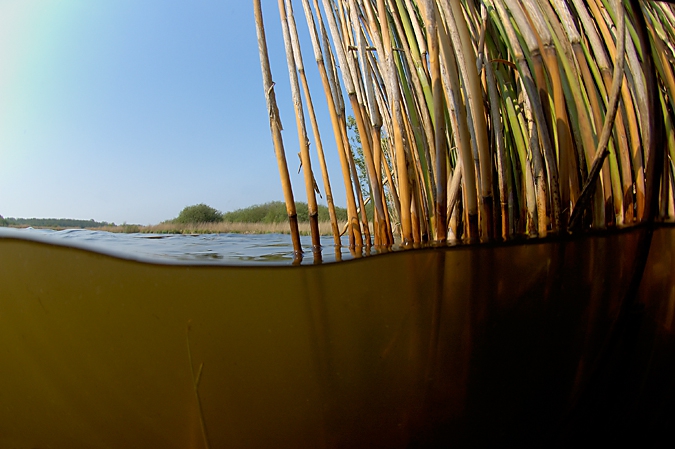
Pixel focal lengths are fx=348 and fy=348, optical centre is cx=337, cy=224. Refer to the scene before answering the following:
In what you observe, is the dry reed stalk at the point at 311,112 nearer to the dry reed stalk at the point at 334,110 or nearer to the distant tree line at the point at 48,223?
the dry reed stalk at the point at 334,110

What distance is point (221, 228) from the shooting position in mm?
2074

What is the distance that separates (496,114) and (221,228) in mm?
1683

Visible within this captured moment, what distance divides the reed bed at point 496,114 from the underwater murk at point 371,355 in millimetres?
95

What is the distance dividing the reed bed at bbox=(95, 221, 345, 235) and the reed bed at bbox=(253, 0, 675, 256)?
102 centimetres

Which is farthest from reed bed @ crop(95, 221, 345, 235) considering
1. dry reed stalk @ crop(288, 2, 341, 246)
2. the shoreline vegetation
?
dry reed stalk @ crop(288, 2, 341, 246)

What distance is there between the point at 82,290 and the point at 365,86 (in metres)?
0.81

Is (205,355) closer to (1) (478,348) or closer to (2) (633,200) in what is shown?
(1) (478,348)

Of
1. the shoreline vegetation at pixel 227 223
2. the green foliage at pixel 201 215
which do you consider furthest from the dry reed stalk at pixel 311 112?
the green foliage at pixel 201 215

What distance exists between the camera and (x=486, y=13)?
83cm

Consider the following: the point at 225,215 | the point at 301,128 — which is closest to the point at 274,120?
the point at 301,128

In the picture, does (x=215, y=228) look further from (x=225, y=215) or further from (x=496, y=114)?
(x=496, y=114)

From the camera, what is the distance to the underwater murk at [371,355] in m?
0.67

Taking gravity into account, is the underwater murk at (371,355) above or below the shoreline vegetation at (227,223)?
below

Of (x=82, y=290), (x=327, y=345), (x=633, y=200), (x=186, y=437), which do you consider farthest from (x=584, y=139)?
(x=82, y=290)
